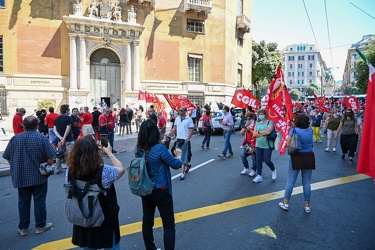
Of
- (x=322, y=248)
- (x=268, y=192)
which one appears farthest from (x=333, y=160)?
(x=322, y=248)

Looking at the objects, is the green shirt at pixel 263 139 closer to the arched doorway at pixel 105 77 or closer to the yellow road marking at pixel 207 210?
the yellow road marking at pixel 207 210

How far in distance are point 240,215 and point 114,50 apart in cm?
2129

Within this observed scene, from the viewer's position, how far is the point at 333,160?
9.76 meters

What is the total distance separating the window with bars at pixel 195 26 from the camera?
27.0 m

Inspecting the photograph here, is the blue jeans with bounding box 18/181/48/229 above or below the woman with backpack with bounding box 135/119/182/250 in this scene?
below

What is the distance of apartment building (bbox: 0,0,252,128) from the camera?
67.4 ft

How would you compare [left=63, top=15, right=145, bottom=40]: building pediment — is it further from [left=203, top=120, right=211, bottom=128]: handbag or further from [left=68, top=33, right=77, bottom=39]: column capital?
[left=203, top=120, right=211, bottom=128]: handbag

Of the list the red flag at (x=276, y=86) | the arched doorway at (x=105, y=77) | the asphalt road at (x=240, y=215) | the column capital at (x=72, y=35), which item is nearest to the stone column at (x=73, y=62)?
the column capital at (x=72, y=35)

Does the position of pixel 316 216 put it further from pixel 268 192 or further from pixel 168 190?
pixel 168 190

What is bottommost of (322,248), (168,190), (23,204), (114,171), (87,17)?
(322,248)

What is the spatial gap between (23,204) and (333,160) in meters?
9.21

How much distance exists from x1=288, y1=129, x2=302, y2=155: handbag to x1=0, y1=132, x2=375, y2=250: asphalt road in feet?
3.62

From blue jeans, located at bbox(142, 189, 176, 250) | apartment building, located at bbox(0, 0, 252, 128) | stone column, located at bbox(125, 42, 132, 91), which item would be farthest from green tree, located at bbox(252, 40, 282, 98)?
blue jeans, located at bbox(142, 189, 176, 250)

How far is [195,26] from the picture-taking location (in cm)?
2722
